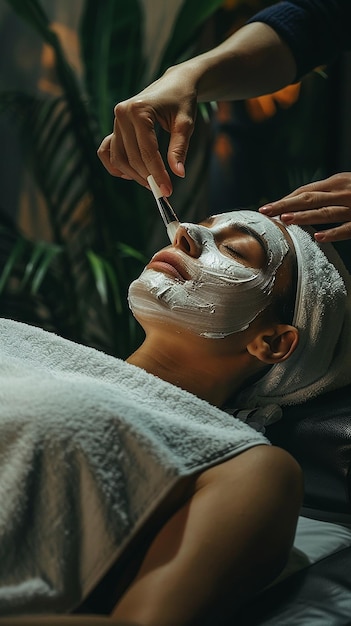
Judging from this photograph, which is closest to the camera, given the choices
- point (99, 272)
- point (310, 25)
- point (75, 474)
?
point (75, 474)

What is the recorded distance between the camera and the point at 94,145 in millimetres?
2525

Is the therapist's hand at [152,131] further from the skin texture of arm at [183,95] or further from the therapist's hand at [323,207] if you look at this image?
the therapist's hand at [323,207]

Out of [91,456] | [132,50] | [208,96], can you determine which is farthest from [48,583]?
[132,50]

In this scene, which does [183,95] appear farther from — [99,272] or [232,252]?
[99,272]

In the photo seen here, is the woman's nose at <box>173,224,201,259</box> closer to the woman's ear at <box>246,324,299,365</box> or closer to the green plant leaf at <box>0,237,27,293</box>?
the woman's ear at <box>246,324,299,365</box>

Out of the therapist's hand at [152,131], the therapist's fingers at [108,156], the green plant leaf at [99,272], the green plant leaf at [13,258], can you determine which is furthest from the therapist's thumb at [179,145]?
the green plant leaf at [13,258]

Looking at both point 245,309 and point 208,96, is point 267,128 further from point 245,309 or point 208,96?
point 245,309

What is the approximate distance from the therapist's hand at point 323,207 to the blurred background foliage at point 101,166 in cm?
103

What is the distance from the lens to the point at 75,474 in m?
0.93

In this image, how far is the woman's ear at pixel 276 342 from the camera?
4.32 feet

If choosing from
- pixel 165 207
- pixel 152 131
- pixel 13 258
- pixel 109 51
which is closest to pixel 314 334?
pixel 165 207

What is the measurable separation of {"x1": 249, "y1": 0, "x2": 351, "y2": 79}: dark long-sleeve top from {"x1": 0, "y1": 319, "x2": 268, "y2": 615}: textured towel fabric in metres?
0.86

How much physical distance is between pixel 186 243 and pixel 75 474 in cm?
50

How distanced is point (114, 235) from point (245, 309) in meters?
1.33
